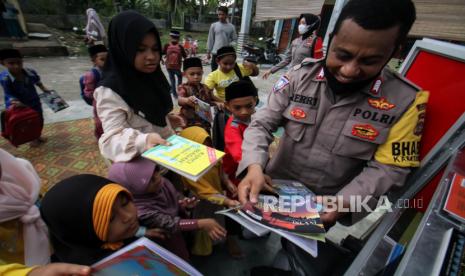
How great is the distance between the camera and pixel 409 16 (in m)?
0.88

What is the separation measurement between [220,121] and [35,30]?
11884 millimetres

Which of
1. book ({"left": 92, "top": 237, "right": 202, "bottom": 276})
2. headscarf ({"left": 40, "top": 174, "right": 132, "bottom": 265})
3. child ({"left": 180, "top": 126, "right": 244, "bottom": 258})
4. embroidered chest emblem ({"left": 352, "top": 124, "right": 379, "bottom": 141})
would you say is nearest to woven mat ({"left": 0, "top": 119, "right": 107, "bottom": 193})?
child ({"left": 180, "top": 126, "right": 244, "bottom": 258})

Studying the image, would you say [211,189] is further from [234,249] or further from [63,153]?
[63,153]

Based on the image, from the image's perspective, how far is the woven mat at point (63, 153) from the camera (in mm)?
2691

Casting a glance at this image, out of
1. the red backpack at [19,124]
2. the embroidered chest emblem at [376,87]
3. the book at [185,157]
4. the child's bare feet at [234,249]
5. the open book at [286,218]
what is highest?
the embroidered chest emblem at [376,87]

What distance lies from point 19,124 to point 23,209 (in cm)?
226

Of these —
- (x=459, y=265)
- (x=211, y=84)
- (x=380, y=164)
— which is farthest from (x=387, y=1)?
(x=211, y=84)

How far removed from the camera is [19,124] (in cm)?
265

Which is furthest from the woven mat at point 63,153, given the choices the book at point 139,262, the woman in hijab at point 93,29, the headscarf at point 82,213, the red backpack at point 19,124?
the woman in hijab at point 93,29

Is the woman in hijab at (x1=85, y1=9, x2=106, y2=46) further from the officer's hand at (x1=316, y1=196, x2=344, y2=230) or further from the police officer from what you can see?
the officer's hand at (x1=316, y1=196, x2=344, y2=230)

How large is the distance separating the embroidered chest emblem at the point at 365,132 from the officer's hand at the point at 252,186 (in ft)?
1.58

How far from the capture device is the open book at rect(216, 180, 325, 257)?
83cm

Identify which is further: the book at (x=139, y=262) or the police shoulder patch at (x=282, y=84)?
the police shoulder patch at (x=282, y=84)

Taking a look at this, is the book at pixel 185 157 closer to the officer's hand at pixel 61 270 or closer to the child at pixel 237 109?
the officer's hand at pixel 61 270
